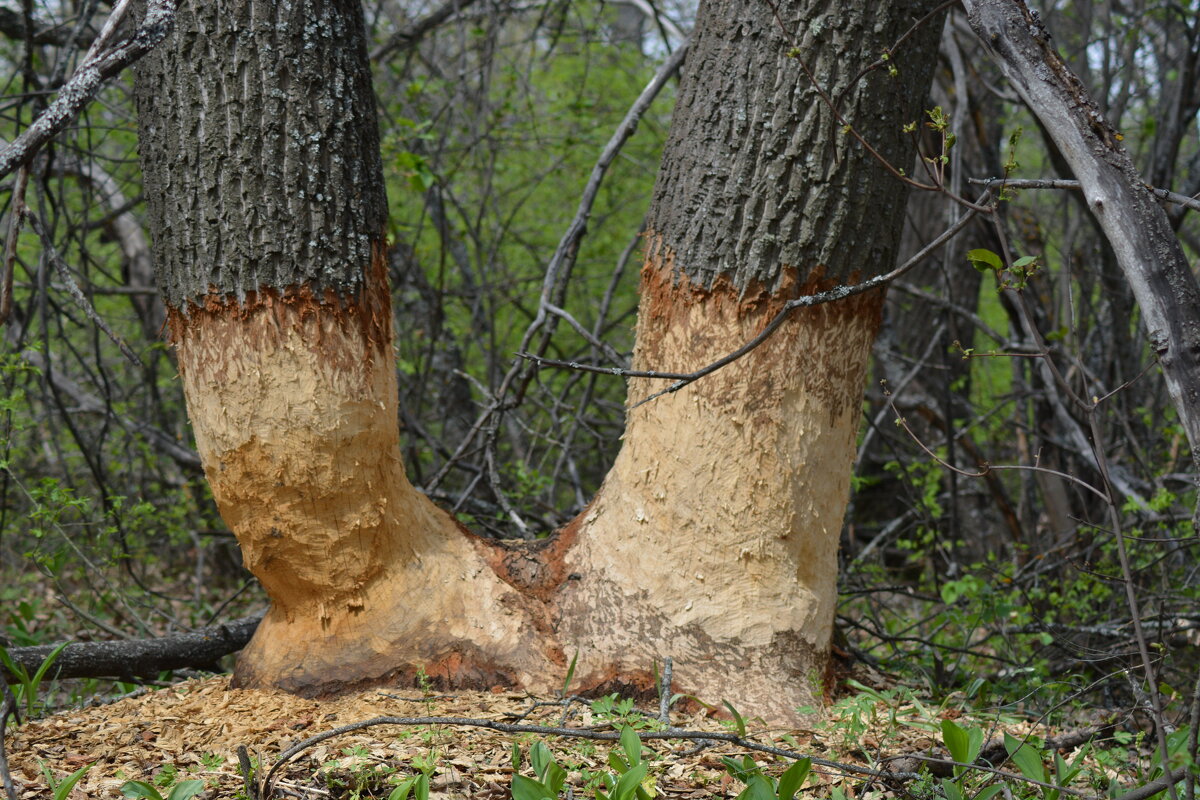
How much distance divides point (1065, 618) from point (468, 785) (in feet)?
10.3

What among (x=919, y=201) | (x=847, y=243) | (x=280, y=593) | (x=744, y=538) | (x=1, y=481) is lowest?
(x=1, y=481)

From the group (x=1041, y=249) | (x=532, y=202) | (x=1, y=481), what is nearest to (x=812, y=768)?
(x=1041, y=249)

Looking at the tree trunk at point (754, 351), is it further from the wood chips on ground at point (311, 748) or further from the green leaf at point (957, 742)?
the green leaf at point (957, 742)

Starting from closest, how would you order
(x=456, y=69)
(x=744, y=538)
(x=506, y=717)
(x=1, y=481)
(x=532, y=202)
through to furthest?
(x=506, y=717) → (x=744, y=538) → (x=1, y=481) → (x=456, y=69) → (x=532, y=202)

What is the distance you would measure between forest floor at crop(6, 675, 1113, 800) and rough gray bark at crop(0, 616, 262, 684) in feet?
1.18

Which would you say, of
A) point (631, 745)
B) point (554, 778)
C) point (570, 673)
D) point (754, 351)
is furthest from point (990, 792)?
point (754, 351)

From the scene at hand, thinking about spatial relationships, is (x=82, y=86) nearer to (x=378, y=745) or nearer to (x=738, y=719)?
(x=378, y=745)

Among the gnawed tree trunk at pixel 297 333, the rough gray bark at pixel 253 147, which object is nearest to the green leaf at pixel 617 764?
the gnawed tree trunk at pixel 297 333

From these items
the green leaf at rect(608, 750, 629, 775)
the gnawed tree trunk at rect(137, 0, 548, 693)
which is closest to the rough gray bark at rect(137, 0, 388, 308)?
the gnawed tree trunk at rect(137, 0, 548, 693)

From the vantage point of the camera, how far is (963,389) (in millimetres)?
6125

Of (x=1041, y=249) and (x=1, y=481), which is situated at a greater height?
(x=1041, y=249)

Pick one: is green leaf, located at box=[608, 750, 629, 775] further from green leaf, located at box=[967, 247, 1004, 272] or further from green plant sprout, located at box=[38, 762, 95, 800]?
green leaf, located at box=[967, 247, 1004, 272]

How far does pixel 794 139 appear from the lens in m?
2.43

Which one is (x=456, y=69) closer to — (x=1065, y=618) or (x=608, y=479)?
(x=608, y=479)
